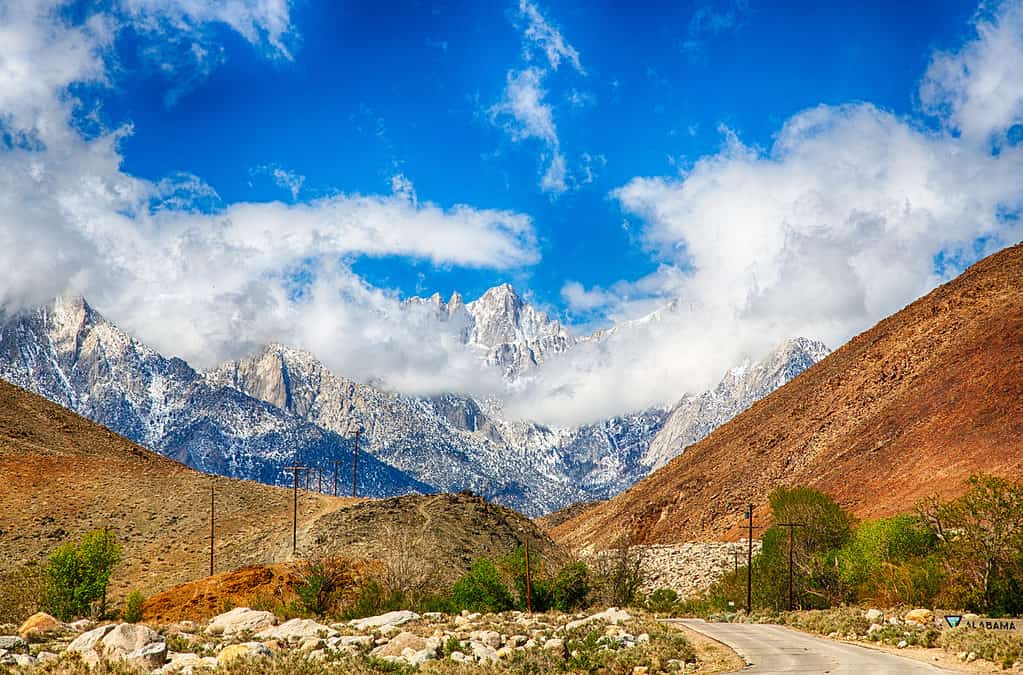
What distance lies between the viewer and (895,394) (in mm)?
106625

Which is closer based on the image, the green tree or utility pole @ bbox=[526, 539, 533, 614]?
utility pole @ bbox=[526, 539, 533, 614]

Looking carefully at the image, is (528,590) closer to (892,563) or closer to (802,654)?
(802,654)

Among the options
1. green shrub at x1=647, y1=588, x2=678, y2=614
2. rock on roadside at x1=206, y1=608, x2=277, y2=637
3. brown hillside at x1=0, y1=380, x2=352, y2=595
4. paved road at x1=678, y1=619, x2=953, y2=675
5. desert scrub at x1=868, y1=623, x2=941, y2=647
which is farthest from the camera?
brown hillside at x1=0, y1=380, x2=352, y2=595

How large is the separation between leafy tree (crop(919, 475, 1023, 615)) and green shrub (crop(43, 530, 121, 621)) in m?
49.6

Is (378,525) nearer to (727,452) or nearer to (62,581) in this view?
(62,581)

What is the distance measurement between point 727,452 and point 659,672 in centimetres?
10152

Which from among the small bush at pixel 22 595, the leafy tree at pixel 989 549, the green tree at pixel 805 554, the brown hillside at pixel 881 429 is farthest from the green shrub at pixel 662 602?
the small bush at pixel 22 595

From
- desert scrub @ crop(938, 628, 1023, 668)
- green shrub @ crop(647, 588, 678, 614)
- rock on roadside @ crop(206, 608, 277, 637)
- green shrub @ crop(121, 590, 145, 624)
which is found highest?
desert scrub @ crop(938, 628, 1023, 668)

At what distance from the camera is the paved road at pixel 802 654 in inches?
1060

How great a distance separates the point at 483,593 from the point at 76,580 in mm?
25526

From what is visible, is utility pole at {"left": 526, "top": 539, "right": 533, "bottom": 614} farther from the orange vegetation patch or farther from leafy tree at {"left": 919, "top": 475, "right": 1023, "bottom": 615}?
→ leafy tree at {"left": 919, "top": 475, "right": 1023, "bottom": 615}

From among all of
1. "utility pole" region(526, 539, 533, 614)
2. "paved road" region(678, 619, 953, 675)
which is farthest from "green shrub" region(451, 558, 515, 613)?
"paved road" region(678, 619, 953, 675)

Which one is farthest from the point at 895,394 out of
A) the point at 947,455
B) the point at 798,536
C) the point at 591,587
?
the point at 591,587

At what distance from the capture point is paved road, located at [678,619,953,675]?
1060 inches
